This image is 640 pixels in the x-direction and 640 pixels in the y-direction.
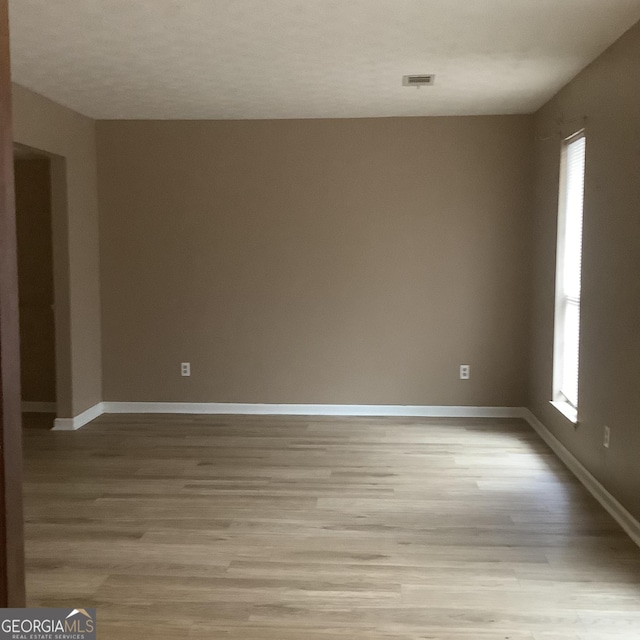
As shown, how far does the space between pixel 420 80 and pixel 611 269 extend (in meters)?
1.70

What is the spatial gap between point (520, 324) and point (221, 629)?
3855 mm

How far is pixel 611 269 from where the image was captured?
3582 millimetres

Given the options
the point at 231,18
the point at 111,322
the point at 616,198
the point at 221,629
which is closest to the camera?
the point at 221,629

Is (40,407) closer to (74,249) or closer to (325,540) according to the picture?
(74,249)

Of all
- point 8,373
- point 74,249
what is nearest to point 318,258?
point 74,249

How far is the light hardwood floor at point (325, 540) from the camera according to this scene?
2572 mm

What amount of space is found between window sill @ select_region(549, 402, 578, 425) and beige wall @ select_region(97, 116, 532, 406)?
94 centimetres

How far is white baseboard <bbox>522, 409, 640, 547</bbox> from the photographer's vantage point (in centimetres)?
327

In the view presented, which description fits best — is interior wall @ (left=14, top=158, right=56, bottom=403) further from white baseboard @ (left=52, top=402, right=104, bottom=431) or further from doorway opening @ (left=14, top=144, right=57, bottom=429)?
white baseboard @ (left=52, top=402, right=104, bottom=431)

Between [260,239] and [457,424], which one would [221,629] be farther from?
[260,239]

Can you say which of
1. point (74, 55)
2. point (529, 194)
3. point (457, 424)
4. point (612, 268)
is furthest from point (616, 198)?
point (74, 55)

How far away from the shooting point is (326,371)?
5.76 m

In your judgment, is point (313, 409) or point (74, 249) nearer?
point (74, 249)

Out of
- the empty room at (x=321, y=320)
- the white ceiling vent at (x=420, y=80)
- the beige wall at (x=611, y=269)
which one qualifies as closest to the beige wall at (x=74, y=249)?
the empty room at (x=321, y=320)
